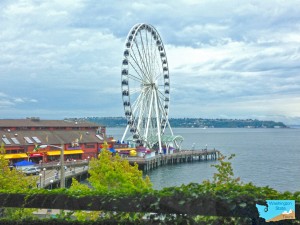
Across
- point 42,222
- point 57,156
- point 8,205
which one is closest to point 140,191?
point 42,222

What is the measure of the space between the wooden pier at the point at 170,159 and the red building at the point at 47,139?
785 centimetres

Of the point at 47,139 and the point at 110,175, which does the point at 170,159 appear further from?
the point at 110,175

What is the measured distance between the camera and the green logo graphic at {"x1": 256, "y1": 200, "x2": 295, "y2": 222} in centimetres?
826

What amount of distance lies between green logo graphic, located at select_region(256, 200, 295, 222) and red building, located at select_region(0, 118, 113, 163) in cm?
5296

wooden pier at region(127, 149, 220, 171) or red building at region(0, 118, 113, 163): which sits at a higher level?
red building at region(0, 118, 113, 163)

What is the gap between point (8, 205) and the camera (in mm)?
10516

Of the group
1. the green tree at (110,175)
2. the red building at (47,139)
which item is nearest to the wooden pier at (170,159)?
the red building at (47,139)

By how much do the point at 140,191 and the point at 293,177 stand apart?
55477mm

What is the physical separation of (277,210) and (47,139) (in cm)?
6029

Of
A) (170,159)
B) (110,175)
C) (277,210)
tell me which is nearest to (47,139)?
(170,159)

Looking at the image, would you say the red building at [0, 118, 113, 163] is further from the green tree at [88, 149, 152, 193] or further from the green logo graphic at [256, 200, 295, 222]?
the green logo graphic at [256, 200, 295, 222]

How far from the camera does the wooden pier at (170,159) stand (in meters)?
70.9

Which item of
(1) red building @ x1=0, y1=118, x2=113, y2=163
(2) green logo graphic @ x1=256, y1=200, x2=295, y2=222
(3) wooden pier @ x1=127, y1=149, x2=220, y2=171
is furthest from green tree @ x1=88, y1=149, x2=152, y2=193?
(3) wooden pier @ x1=127, y1=149, x2=220, y2=171

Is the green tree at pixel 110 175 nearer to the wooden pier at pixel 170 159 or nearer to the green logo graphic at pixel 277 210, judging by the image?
the green logo graphic at pixel 277 210
